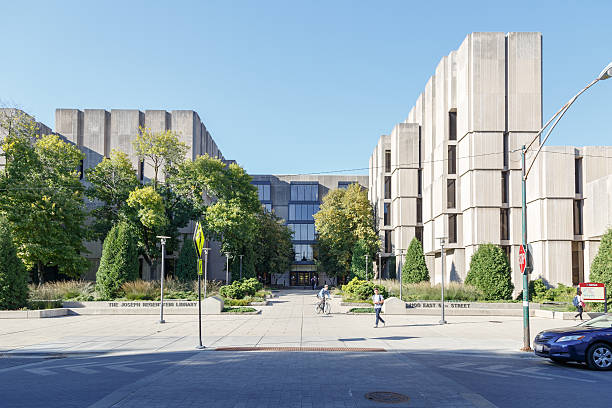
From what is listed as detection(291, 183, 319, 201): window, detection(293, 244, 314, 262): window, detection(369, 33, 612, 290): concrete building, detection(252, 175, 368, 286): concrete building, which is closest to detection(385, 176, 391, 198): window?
detection(369, 33, 612, 290): concrete building

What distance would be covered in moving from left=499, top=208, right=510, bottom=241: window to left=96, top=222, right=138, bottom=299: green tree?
27929 mm

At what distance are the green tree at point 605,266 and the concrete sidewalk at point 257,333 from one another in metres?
4.24

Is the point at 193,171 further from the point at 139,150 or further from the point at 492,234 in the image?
the point at 492,234

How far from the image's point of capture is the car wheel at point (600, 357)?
467 inches

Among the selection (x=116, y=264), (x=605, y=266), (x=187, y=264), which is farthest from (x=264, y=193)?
(x=605, y=266)

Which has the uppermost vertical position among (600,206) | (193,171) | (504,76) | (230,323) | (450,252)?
(504,76)

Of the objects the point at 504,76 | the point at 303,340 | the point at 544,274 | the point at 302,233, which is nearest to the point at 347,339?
the point at 303,340

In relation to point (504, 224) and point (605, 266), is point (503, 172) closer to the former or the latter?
point (504, 224)

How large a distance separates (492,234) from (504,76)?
12337 millimetres

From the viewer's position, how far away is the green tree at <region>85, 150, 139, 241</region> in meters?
40.8

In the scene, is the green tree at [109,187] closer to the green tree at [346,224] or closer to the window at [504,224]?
the green tree at [346,224]

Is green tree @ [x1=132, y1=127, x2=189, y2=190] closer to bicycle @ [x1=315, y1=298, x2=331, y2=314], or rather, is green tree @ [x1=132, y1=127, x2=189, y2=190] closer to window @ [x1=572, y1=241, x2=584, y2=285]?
bicycle @ [x1=315, y1=298, x2=331, y2=314]

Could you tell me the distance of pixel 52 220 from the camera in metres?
37.2

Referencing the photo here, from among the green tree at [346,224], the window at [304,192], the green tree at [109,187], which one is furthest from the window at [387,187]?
the green tree at [109,187]
